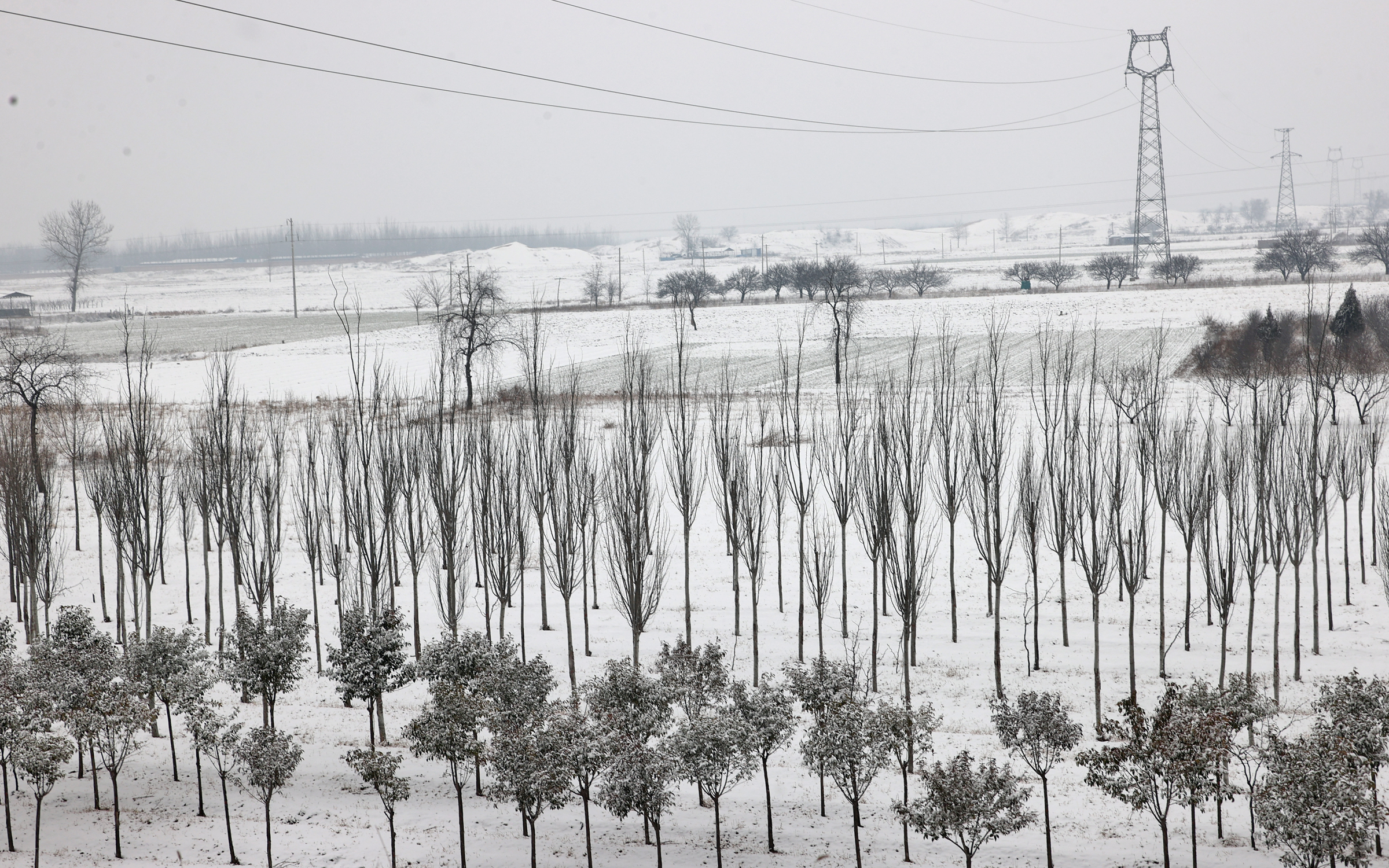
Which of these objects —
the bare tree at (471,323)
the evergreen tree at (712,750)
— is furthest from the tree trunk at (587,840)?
the bare tree at (471,323)

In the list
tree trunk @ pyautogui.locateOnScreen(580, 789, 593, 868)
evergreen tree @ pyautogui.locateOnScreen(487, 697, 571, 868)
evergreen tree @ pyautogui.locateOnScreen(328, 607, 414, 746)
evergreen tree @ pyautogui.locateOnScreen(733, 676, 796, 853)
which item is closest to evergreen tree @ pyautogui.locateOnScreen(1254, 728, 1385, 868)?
evergreen tree @ pyautogui.locateOnScreen(733, 676, 796, 853)

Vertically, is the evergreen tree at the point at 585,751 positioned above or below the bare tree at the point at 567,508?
below

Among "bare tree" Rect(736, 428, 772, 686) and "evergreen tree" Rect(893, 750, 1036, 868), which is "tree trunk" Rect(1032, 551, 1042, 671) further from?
"evergreen tree" Rect(893, 750, 1036, 868)

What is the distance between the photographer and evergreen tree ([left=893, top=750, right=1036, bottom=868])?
13.6 meters

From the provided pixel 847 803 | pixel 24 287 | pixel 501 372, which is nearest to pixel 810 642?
pixel 847 803

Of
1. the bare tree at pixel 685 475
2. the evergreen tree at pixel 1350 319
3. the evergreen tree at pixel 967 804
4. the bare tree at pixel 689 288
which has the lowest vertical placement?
the evergreen tree at pixel 967 804

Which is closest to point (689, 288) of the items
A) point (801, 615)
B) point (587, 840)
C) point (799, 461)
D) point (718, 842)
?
point (801, 615)

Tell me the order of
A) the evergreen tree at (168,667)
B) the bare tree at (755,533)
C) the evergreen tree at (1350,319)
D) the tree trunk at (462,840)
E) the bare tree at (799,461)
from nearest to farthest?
1. the tree trunk at (462,840)
2. the evergreen tree at (168,667)
3. the bare tree at (755,533)
4. the bare tree at (799,461)
5. the evergreen tree at (1350,319)

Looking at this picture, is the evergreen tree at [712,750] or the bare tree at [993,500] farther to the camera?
the bare tree at [993,500]

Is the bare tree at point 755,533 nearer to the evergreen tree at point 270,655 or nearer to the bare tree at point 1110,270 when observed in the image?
the evergreen tree at point 270,655

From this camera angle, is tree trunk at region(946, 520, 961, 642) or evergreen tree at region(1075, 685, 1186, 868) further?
tree trunk at region(946, 520, 961, 642)

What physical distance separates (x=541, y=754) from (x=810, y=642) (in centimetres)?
1488

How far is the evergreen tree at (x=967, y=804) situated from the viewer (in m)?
13.6

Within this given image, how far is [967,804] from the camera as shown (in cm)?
1359
